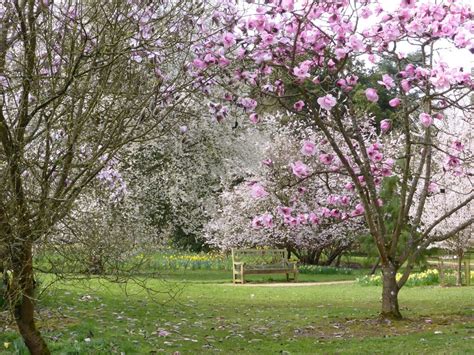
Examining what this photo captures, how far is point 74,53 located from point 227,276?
14.1 metres

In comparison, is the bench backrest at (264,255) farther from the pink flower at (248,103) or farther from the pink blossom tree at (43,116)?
the pink blossom tree at (43,116)

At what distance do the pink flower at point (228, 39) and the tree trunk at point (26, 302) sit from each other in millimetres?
2988

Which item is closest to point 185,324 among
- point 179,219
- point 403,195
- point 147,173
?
point 403,195

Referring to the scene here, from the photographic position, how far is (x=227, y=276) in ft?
58.7

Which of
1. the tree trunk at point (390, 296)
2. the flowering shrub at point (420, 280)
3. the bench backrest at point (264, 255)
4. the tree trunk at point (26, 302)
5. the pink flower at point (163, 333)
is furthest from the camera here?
the bench backrest at point (264, 255)

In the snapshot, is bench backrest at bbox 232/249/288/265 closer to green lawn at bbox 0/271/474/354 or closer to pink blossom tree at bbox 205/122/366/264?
pink blossom tree at bbox 205/122/366/264

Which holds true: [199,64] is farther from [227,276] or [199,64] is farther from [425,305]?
[227,276]

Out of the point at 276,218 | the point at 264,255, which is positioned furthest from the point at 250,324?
the point at 276,218

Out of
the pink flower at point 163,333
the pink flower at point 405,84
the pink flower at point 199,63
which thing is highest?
the pink flower at point 199,63

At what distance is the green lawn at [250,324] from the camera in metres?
6.05

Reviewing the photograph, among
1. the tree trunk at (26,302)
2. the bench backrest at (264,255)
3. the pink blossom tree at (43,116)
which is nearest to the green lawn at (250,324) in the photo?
the tree trunk at (26,302)

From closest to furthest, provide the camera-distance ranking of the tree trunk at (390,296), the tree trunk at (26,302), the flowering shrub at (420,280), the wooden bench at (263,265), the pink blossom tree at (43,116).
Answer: the pink blossom tree at (43,116) → the tree trunk at (26,302) → the tree trunk at (390,296) → the flowering shrub at (420,280) → the wooden bench at (263,265)

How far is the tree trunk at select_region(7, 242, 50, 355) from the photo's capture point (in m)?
4.27

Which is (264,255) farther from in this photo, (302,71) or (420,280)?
(302,71)
